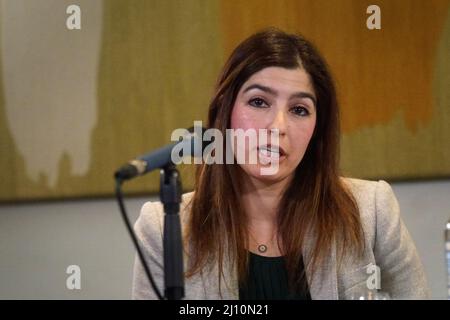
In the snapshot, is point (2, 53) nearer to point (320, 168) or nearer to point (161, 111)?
point (161, 111)

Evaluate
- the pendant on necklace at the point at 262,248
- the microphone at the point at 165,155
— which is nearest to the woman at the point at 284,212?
the pendant on necklace at the point at 262,248

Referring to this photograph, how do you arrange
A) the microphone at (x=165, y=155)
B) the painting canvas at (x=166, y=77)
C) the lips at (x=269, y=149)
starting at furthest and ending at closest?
the painting canvas at (x=166, y=77), the lips at (x=269, y=149), the microphone at (x=165, y=155)

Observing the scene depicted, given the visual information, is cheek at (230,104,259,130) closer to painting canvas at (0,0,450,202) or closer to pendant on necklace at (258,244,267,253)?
pendant on necklace at (258,244,267,253)

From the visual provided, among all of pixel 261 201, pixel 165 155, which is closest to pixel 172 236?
pixel 165 155

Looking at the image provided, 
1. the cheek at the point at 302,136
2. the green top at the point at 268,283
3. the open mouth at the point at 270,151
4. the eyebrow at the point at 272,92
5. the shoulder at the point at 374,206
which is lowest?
the green top at the point at 268,283

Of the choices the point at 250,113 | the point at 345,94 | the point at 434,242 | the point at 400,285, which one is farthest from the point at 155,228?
the point at 434,242

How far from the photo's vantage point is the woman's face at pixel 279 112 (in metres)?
1.73

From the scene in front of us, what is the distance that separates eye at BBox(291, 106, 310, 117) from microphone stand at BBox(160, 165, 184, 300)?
0.58 metres

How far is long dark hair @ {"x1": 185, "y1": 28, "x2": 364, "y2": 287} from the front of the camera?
5.79ft

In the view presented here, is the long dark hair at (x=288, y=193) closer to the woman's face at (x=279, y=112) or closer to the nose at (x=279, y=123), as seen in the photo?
the woman's face at (x=279, y=112)

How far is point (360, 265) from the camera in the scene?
5.83 ft

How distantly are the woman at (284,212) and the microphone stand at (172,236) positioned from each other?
0.46 metres

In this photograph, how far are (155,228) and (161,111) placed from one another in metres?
0.85

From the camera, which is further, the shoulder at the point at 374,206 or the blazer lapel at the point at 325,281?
the shoulder at the point at 374,206
